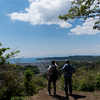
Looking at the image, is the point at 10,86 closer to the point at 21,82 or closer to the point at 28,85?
the point at 21,82

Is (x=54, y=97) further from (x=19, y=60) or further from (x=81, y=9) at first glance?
(x=81, y=9)

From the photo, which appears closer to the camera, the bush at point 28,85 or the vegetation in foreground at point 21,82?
the vegetation in foreground at point 21,82

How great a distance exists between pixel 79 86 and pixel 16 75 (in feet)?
12.0

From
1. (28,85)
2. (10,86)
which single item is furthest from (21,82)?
(10,86)

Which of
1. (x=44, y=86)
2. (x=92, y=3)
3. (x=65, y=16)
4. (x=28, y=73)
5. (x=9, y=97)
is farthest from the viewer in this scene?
(x=44, y=86)

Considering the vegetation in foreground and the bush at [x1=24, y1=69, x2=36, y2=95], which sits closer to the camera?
the vegetation in foreground

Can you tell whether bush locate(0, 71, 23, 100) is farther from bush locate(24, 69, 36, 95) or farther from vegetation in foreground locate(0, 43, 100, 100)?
bush locate(24, 69, 36, 95)

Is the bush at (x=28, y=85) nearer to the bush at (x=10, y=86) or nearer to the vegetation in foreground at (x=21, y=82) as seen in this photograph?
the vegetation in foreground at (x=21, y=82)

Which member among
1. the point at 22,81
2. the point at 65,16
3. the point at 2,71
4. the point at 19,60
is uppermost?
the point at 65,16

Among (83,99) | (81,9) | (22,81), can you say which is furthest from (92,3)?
(22,81)

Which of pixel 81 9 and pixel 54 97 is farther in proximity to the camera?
pixel 54 97

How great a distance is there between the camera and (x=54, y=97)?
4.46m

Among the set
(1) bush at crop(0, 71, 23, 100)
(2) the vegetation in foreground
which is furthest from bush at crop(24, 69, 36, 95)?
(1) bush at crop(0, 71, 23, 100)

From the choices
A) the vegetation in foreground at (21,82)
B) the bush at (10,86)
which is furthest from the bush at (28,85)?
the bush at (10,86)
